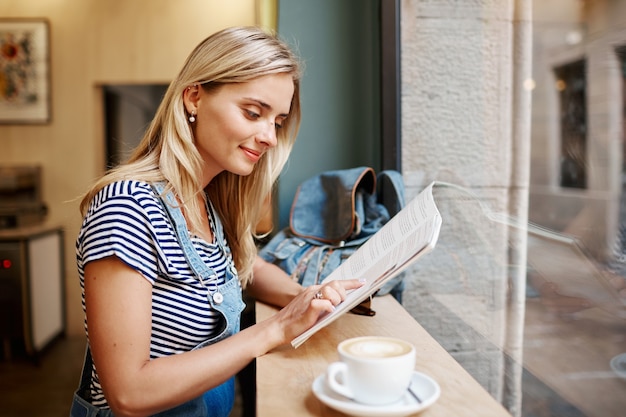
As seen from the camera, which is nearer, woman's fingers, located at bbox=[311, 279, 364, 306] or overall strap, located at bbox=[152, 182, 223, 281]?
woman's fingers, located at bbox=[311, 279, 364, 306]

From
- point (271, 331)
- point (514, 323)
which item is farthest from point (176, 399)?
point (514, 323)

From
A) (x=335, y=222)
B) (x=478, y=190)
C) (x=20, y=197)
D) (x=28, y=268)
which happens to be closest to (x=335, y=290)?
(x=335, y=222)

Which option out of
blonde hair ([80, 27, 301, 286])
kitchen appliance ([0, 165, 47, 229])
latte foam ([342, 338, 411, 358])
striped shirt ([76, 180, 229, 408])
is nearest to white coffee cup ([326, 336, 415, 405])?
latte foam ([342, 338, 411, 358])

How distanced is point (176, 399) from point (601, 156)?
742 millimetres

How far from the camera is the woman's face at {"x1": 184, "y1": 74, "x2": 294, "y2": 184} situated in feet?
3.64

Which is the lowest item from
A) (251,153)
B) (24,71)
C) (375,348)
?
(375,348)

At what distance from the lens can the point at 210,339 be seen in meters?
1.07

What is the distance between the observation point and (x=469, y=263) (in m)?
1.31

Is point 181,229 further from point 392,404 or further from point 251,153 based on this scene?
point 392,404

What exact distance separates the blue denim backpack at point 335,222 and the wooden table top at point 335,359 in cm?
27

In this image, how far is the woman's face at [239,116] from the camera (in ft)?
3.64

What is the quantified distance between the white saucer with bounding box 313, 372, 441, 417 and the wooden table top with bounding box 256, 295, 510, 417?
0.02 metres

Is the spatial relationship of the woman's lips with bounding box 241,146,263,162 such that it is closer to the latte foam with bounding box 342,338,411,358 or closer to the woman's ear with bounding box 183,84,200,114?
the woman's ear with bounding box 183,84,200,114

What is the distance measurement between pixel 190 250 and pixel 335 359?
1.09 feet
